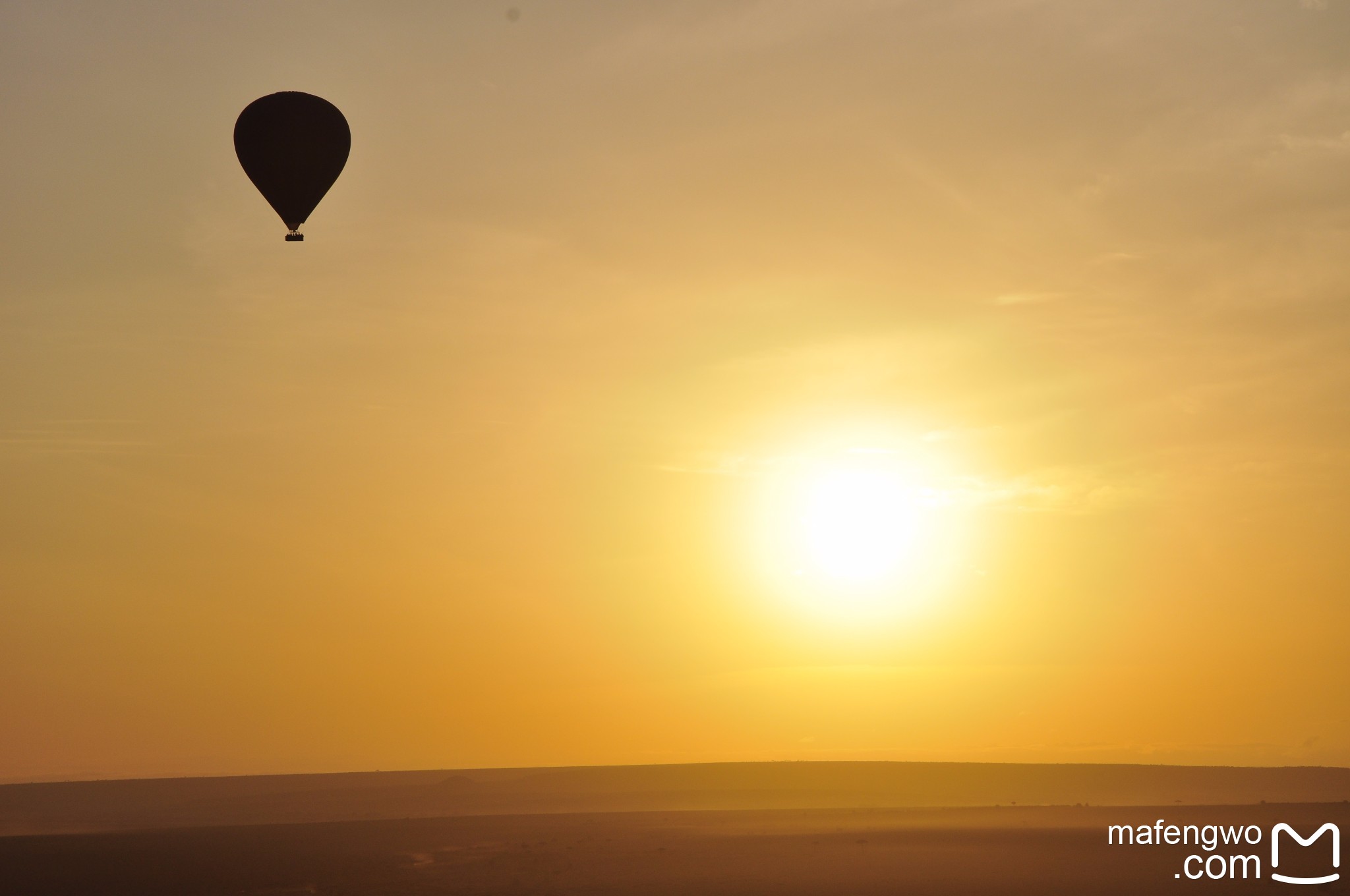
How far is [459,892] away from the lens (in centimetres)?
4347

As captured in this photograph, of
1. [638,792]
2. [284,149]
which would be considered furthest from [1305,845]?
[638,792]

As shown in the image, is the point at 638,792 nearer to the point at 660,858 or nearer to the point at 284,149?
the point at 660,858

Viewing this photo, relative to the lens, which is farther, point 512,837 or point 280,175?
point 512,837

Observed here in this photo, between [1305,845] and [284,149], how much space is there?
167 ft

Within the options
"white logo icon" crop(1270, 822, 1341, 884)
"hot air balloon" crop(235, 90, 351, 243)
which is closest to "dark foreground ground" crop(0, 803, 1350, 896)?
"white logo icon" crop(1270, 822, 1341, 884)

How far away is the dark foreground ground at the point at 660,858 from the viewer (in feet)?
150

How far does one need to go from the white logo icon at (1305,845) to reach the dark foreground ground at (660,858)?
424mm

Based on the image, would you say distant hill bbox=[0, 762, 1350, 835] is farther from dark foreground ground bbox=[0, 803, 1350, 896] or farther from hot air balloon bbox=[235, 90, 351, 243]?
hot air balloon bbox=[235, 90, 351, 243]

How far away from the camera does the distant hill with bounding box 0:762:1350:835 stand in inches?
4636

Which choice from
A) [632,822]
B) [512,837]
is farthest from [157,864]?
[632,822]

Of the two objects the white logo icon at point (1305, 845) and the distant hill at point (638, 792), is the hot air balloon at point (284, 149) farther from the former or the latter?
the distant hill at point (638, 792)

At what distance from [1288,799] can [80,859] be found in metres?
118

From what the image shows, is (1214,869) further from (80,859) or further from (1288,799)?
(1288,799)

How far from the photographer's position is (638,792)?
494 feet
